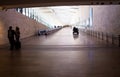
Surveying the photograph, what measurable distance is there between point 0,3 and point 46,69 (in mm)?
12383

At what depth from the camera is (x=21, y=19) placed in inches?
1184

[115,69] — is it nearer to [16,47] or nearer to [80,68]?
[80,68]

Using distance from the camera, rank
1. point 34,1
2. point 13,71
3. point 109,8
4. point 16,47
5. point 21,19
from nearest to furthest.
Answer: point 13,71 → point 16,47 → point 34,1 → point 109,8 → point 21,19

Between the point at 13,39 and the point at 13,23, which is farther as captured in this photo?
the point at 13,23

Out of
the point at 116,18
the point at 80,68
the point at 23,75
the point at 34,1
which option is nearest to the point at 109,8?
the point at 116,18

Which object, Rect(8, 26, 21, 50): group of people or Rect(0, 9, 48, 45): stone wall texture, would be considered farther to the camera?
Rect(0, 9, 48, 45): stone wall texture

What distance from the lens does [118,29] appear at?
808 inches

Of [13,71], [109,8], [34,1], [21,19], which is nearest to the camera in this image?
[13,71]

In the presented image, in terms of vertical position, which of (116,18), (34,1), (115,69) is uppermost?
(34,1)

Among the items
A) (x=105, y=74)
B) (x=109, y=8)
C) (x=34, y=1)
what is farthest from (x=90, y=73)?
(x=109, y=8)

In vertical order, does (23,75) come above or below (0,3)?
below

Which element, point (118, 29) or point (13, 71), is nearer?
point (13, 71)

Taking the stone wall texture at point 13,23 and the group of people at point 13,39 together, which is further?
the stone wall texture at point 13,23

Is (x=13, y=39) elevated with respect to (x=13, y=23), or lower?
lower
